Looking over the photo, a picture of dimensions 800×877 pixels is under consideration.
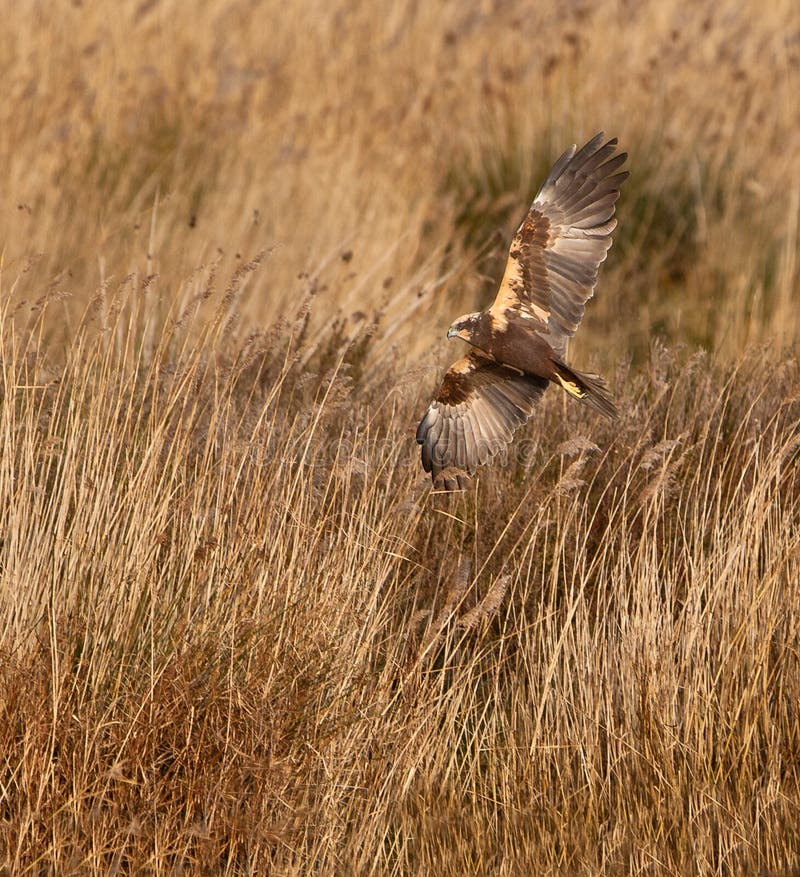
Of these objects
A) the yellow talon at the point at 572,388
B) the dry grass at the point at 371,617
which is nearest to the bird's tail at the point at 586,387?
the yellow talon at the point at 572,388

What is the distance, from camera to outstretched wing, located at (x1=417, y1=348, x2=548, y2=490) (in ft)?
11.9

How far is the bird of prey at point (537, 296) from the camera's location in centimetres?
369

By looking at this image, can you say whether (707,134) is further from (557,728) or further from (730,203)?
(557,728)

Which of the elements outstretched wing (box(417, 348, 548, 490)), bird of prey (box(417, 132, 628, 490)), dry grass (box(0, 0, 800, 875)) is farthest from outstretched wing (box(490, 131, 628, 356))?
dry grass (box(0, 0, 800, 875))

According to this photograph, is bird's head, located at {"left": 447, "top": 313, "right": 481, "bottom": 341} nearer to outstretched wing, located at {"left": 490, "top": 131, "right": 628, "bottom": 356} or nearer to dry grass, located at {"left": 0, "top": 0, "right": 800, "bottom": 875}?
outstretched wing, located at {"left": 490, "top": 131, "right": 628, "bottom": 356}

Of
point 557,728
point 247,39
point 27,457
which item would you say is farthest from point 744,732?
point 247,39

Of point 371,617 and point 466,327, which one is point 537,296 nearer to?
point 466,327

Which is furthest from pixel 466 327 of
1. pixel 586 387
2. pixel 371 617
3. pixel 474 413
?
pixel 371 617

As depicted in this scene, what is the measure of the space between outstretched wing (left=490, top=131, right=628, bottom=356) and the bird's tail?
0.17 meters

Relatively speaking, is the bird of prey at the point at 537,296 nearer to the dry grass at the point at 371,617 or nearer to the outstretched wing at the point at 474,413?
the outstretched wing at the point at 474,413

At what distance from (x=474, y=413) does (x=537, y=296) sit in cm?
34

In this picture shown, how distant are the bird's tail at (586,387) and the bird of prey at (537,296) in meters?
0.10

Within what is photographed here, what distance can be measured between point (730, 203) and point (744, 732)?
4.77 metres

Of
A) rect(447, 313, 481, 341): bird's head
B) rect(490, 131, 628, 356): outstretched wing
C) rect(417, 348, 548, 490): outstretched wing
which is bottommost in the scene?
rect(417, 348, 548, 490): outstretched wing
